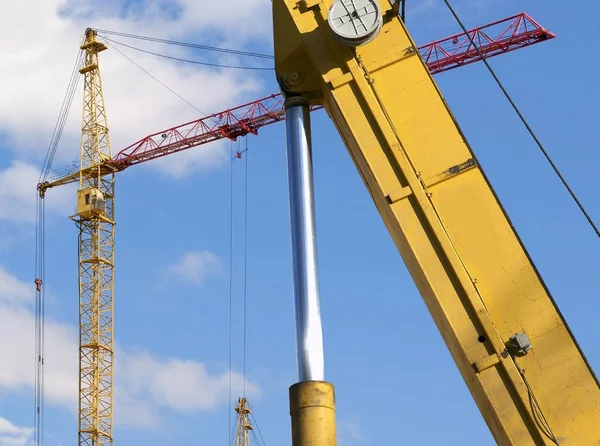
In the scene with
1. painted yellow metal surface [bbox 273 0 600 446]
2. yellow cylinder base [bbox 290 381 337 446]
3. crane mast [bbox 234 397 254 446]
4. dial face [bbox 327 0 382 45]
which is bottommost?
yellow cylinder base [bbox 290 381 337 446]

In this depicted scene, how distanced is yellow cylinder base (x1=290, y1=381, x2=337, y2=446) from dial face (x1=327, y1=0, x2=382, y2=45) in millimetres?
2945

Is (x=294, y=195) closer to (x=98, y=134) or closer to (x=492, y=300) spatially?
(x=492, y=300)

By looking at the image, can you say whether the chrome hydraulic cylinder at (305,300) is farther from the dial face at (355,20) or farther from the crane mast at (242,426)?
the crane mast at (242,426)

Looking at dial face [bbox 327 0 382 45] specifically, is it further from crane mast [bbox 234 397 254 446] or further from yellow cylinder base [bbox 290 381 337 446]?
crane mast [bbox 234 397 254 446]

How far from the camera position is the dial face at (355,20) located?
8.46 m

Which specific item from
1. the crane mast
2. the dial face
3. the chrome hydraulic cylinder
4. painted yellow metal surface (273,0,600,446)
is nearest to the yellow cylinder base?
the chrome hydraulic cylinder

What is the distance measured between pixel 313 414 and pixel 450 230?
1.88m

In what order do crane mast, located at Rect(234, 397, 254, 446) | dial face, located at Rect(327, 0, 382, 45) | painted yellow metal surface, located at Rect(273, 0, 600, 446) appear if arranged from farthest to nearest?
crane mast, located at Rect(234, 397, 254, 446), dial face, located at Rect(327, 0, 382, 45), painted yellow metal surface, located at Rect(273, 0, 600, 446)

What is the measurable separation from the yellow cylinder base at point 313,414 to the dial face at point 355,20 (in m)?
2.95

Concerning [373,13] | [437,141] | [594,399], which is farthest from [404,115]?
[594,399]

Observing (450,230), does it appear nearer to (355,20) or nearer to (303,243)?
(303,243)

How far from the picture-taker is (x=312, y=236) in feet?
26.8

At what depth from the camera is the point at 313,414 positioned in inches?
291

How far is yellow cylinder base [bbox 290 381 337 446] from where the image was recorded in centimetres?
734
